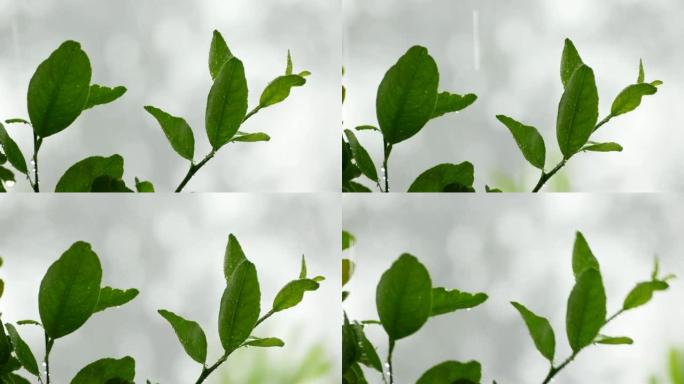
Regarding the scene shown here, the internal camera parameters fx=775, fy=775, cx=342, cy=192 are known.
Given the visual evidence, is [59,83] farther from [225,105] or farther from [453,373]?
[453,373]

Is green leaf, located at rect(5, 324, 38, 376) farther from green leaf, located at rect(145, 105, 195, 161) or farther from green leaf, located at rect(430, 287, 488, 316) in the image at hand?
green leaf, located at rect(430, 287, 488, 316)

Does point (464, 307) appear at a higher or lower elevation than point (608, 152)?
lower

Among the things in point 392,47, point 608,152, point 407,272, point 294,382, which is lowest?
point 294,382

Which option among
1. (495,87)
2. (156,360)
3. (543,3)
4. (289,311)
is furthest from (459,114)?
→ (156,360)

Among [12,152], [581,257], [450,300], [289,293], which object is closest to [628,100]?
[581,257]

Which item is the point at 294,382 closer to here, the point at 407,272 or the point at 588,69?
the point at 407,272
